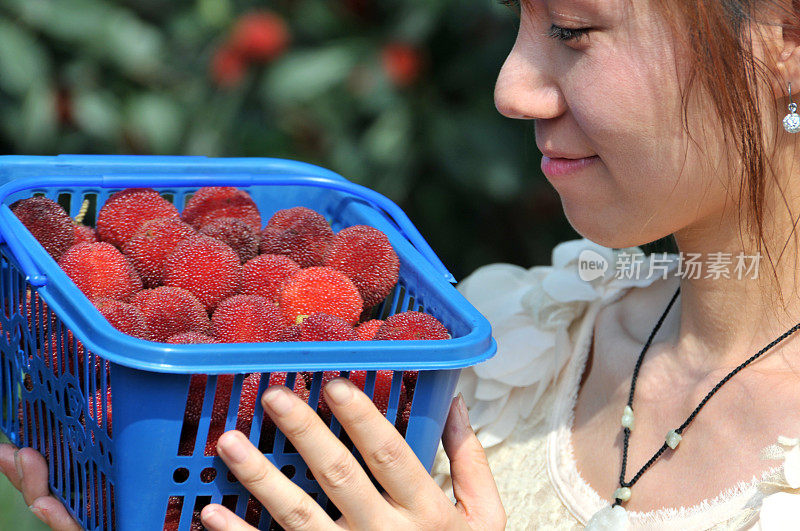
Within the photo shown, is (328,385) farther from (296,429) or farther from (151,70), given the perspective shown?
(151,70)

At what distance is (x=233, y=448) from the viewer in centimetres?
74

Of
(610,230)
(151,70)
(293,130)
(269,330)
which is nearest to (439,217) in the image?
(293,130)

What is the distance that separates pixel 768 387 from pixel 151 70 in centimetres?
155

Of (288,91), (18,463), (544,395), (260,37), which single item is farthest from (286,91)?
(18,463)

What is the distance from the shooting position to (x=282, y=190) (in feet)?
3.94

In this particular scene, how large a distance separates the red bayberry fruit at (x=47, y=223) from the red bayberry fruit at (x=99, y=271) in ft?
0.08

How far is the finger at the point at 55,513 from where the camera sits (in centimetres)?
90

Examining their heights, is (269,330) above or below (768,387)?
above

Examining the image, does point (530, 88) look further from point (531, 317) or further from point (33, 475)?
point (33, 475)

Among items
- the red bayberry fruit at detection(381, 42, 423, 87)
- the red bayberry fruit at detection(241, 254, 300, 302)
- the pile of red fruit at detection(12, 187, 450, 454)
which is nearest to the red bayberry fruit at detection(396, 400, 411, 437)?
the pile of red fruit at detection(12, 187, 450, 454)

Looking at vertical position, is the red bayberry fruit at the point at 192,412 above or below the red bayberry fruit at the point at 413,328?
below

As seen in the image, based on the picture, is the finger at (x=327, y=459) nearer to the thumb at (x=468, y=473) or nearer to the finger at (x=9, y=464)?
the thumb at (x=468, y=473)

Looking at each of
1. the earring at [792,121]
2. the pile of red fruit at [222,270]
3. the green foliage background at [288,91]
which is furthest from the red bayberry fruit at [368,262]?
the green foliage background at [288,91]

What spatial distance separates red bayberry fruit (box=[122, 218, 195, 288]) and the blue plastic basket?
0.29ft
